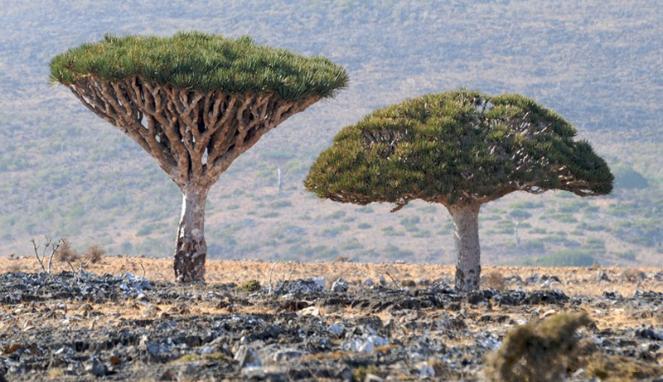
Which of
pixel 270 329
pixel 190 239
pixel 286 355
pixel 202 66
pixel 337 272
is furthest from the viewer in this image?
pixel 337 272

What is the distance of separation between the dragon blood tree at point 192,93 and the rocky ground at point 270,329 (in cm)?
249

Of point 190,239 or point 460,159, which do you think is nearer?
point 460,159

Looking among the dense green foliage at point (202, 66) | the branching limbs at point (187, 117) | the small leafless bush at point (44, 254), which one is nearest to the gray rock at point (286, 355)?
the small leafless bush at point (44, 254)

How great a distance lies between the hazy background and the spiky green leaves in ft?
164

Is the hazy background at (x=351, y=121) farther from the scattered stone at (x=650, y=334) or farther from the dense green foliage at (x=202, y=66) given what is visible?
the scattered stone at (x=650, y=334)

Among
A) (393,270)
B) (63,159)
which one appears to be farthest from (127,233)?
(393,270)

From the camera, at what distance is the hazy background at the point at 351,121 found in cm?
8269

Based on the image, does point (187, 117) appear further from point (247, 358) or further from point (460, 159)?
point (247, 358)

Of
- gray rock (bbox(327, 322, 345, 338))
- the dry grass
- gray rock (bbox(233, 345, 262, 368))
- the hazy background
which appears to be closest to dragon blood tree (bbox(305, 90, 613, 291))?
the dry grass

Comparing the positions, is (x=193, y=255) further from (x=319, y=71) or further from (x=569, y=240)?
(x=569, y=240)

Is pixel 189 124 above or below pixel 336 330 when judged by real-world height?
above

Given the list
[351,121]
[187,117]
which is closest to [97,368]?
[187,117]

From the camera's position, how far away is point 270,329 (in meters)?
14.0

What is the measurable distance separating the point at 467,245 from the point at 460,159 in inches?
79.5
